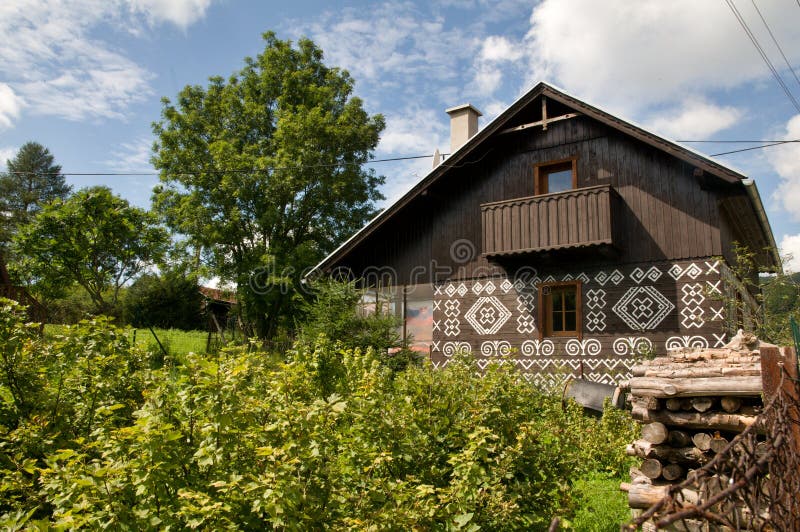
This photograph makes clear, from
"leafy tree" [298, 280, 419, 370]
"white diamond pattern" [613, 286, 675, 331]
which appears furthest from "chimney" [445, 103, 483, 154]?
"white diamond pattern" [613, 286, 675, 331]

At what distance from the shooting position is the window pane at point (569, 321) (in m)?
13.0

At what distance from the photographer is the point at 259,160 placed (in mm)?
25078

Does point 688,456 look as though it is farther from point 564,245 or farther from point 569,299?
point 569,299

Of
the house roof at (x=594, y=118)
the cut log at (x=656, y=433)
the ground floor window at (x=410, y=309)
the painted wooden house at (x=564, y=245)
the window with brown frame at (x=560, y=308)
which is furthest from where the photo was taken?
the ground floor window at (x=410, y=309)

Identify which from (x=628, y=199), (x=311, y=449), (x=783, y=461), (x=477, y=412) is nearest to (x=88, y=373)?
(x=311, y=449)


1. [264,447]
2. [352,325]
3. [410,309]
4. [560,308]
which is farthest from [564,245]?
[264,447]

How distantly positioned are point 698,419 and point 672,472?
0.56m

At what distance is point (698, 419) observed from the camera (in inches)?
200

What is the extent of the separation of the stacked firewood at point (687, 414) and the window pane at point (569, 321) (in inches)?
297

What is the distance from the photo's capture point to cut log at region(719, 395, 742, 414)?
4.96m

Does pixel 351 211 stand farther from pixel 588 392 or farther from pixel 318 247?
pixel 588 392

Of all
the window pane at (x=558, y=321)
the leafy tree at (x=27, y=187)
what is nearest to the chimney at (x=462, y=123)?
the window pane at (x=558, y=321)

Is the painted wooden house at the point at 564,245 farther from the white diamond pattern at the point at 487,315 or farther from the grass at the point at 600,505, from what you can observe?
the grass at the point at 600,505

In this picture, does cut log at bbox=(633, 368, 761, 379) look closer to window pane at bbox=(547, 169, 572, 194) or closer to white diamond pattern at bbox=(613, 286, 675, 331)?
white diamond pattern at bbox=(613, 286, 675, 331)
